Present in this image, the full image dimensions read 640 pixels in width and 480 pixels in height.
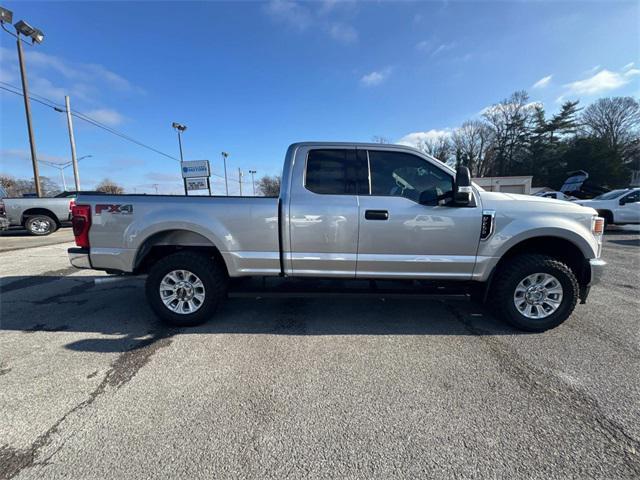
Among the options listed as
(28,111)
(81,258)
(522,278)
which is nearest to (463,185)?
(522,278)

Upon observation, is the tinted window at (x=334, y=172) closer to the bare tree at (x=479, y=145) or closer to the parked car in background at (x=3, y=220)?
the parked car in background at (x=3, y=220)

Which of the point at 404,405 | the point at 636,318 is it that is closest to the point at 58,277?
the point at 404,405

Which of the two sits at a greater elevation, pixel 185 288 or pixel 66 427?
pixel 185 288

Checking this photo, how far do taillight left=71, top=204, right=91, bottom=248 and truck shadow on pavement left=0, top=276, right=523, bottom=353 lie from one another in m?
1.06

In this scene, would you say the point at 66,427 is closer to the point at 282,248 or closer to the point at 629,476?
the point at 282,248

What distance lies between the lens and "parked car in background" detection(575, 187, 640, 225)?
11.5 m

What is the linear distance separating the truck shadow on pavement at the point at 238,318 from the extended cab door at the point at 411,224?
0.65m

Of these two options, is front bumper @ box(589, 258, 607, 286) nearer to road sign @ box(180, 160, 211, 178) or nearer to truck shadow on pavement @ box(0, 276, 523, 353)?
truck shadow on pavement @ box(0, 276, 523, 353)

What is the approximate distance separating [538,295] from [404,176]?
Result: 2.05m

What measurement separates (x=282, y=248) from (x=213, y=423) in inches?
72.5

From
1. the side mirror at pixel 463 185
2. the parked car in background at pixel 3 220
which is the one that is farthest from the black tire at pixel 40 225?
the side mirror at pixel 463 185

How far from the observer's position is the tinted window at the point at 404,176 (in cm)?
348

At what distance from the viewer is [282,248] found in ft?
11.4

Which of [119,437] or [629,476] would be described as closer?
[629,476]
